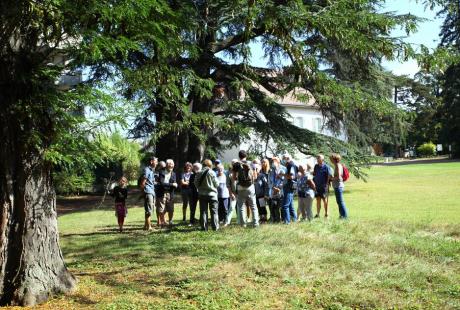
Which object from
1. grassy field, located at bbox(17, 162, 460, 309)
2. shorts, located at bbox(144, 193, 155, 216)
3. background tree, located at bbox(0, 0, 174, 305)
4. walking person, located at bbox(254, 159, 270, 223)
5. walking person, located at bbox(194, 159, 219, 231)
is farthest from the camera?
walking person, located at bbox(254, 159, 270, 223)

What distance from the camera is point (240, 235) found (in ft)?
31.4

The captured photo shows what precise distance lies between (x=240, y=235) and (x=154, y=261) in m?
2.19

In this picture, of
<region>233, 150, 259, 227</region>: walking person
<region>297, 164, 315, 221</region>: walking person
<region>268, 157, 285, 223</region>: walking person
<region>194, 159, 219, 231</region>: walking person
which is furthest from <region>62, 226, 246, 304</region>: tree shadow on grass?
<region>297, 164, 315, 221</region>: walking person

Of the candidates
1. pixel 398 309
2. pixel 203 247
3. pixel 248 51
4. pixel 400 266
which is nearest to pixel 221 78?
pixel 248 51

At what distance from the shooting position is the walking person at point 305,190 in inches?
442

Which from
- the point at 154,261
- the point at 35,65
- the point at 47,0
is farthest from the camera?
the point at 154,261

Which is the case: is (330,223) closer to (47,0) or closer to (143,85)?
(143,85)

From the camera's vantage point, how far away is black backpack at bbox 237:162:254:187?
10477 millimetres

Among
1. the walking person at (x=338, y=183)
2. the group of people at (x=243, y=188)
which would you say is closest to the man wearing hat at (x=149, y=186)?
the group of people at (x=243, y=188)

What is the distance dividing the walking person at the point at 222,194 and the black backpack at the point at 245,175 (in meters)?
0.77

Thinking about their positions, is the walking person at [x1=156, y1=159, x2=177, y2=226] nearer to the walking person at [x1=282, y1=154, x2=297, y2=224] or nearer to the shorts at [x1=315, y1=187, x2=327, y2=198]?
the walking person at [x1=282, y1=154, x2=297, y2=224]

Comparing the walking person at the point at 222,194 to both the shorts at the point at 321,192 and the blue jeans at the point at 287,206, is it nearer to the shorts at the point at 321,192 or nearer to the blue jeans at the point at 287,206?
the blue jeans at the point at 287,206

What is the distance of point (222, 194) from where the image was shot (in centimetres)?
1130

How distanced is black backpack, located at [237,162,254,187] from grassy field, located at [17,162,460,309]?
3.49 ft
